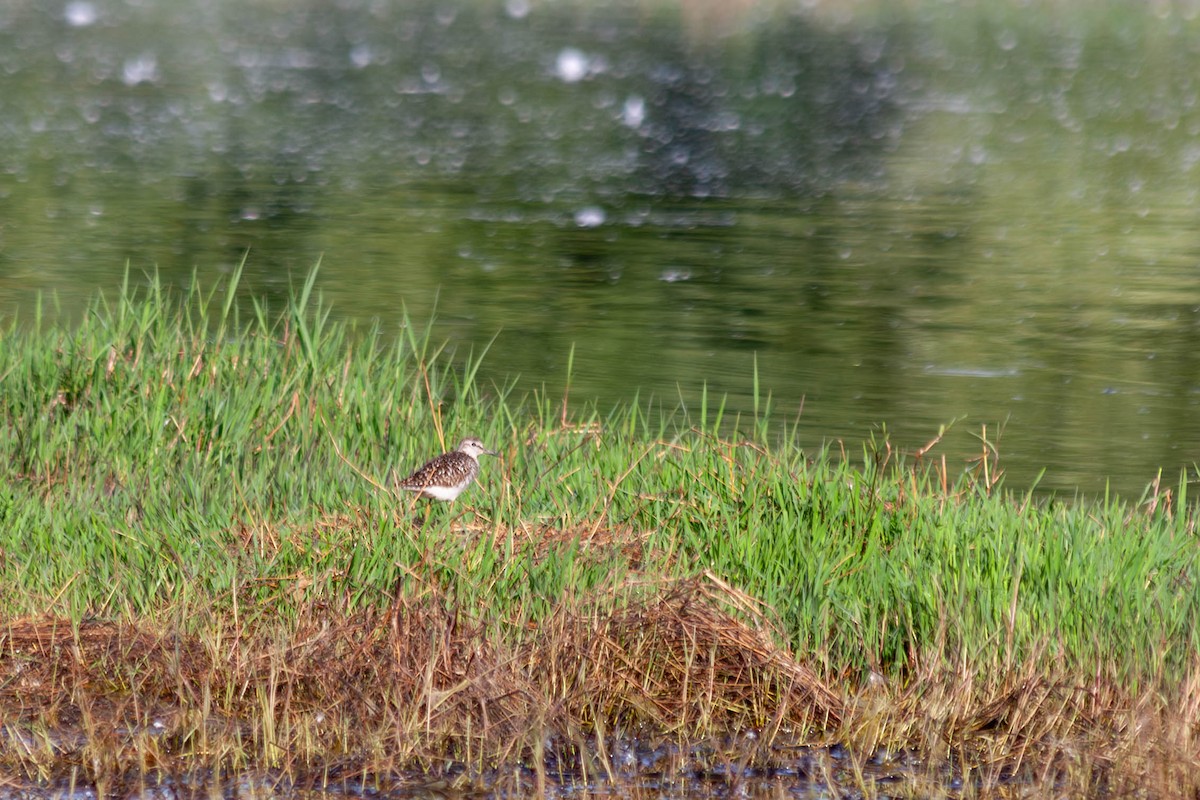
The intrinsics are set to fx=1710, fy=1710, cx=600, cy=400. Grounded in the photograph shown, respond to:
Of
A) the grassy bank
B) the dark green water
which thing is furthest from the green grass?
the dark green water

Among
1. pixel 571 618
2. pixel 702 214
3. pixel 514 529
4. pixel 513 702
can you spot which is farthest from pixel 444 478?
pixel 702 214

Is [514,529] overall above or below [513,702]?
above

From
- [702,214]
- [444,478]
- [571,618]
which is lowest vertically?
[702,214]

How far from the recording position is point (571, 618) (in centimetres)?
547

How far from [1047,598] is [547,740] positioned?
181 cm

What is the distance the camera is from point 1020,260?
15.6 m

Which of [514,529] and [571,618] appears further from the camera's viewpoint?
[514,529]

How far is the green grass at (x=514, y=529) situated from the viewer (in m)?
5.65

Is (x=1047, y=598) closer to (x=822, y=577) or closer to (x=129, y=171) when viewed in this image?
(x=822, y=577)

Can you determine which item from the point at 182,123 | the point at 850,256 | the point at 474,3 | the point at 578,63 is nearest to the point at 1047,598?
the point at 850,256

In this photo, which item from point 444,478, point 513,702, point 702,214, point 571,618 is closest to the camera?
point 513,702

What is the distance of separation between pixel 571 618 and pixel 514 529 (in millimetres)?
601

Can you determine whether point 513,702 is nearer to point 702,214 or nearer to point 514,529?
point 514,529

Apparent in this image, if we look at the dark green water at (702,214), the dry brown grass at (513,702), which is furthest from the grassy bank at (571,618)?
the dark green water at (702,214)
